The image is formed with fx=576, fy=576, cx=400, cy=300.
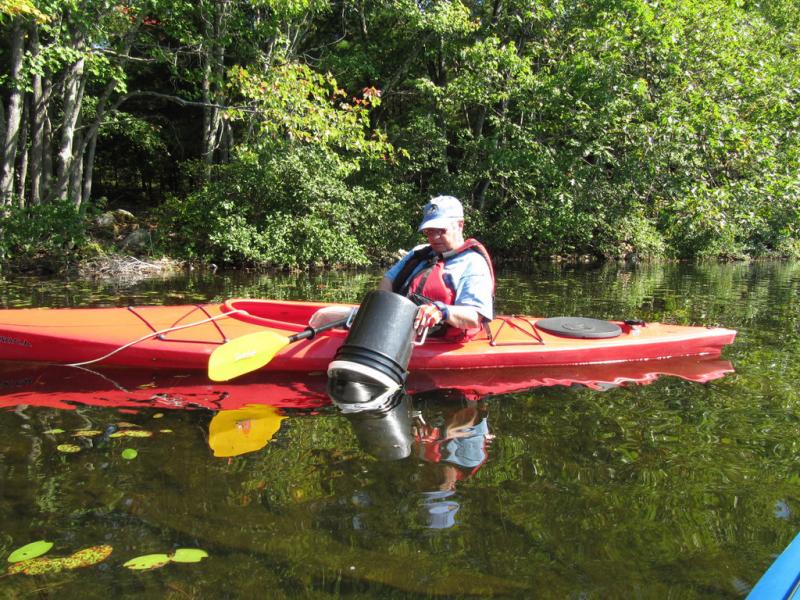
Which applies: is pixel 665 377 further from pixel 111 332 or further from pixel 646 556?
pixel 111 332

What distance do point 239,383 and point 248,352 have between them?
328 mm

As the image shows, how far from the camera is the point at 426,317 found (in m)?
3.61

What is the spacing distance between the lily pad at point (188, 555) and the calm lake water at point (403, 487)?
0.02 metres

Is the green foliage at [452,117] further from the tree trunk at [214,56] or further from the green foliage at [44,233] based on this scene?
the green foliage at [44,233]

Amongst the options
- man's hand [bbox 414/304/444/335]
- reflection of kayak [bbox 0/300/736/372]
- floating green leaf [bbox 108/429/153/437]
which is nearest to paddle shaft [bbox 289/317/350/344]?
reflection of kayak [bbox 0/300/736/372]

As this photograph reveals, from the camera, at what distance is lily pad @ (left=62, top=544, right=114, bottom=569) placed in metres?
1.71

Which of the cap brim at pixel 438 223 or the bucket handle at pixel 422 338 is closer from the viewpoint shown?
the bucket handle at pixel 422 338

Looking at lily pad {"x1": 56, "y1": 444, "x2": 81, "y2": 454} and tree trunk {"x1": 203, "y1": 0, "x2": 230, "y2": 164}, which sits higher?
tree trunk {"x1": 203, "y1": 0, "x2": 230, "y2": 164}

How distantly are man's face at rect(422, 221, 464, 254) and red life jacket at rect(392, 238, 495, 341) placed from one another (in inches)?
1.7

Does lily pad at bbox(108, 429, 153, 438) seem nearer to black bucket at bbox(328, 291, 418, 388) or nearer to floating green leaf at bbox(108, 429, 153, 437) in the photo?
floating green leaf at bbox(108, 429, 153, 437)

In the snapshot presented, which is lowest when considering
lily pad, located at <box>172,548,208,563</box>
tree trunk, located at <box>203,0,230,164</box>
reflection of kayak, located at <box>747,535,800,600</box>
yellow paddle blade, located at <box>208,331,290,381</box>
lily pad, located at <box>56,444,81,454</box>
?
lily pad, located at <box>172,548,208,563</box>

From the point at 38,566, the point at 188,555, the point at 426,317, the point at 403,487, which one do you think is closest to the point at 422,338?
the point at 426,317

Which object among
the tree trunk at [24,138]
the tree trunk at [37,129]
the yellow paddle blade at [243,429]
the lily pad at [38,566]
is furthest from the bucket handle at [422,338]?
the tree trunk at [24,138]

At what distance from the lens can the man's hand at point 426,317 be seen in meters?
3.57
